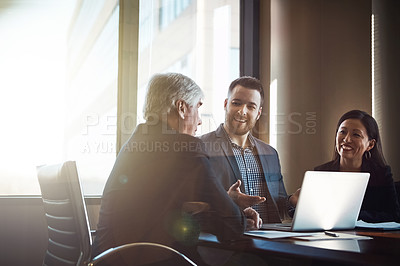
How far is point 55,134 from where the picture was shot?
327 centimetres

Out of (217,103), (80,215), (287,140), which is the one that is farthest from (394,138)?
(80,215)

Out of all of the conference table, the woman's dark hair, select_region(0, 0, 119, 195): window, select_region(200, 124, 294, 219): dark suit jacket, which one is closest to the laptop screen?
the conference table

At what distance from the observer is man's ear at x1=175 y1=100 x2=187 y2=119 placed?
1986 millimetres

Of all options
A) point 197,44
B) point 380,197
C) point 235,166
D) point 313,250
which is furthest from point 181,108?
point 197,44

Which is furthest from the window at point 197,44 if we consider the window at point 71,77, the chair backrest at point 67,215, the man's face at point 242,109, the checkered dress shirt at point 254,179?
the chair backrest at point 67,215

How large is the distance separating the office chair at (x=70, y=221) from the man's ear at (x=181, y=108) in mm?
555

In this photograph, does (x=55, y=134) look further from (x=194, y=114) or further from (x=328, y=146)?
(x=328, y=146)

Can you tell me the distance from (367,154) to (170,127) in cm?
171

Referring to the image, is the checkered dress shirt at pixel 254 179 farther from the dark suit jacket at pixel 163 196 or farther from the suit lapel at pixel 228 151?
the dark suit jacket at pixel 163 196

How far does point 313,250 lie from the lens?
1414 mm

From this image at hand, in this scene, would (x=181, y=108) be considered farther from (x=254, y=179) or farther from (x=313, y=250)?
(x=254, y=179)

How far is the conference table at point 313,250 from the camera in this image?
1.32m

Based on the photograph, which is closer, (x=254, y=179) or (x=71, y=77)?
(x=254, y=179)

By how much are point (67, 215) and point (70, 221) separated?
0.03m
